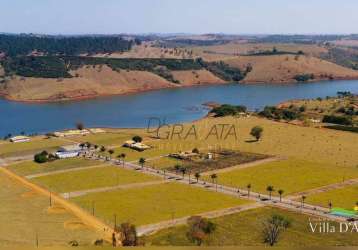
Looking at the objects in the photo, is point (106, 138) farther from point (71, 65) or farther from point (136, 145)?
point (71, 65)

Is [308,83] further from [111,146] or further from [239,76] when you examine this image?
[111,146]

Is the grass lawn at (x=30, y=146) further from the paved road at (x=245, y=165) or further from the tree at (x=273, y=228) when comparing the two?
the tree at (x=273, y=228)

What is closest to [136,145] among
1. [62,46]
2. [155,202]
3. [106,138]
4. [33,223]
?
[106,138]

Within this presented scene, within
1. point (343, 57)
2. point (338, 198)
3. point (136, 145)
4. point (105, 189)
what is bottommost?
point (136, 145)

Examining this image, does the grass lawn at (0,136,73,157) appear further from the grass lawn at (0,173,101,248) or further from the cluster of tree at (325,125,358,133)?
the cluster of tree at (325,125,358,133)

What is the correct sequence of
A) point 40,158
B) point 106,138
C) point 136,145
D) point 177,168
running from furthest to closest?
point 106,138
point 136,145
point 40,158
point 177,168

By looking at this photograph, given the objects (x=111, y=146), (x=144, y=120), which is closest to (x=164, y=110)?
(x=144, y=120)
